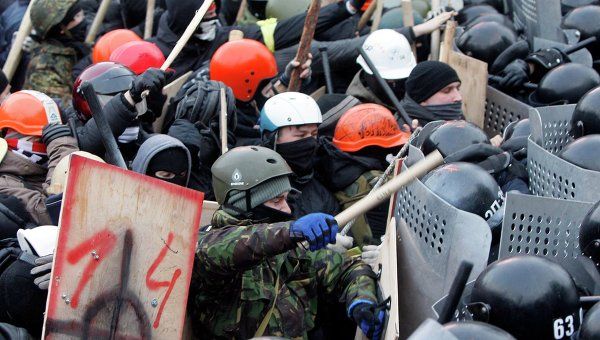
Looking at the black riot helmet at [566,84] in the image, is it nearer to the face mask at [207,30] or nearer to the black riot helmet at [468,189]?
the black riot helmet at [468,189]

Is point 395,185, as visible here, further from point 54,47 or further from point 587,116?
point 54,47

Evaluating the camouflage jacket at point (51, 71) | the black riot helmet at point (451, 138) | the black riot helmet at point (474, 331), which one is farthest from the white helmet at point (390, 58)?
the black riot helmet at point (474, 331)

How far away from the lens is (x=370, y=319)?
5.56 m

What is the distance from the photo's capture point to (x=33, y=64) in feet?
32.9

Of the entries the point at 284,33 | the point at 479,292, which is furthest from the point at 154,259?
the point at 284,33

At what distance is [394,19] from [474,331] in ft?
21.4

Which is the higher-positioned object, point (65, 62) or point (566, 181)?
point (566, 181)

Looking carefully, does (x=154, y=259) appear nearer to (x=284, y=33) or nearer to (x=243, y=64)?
(x=243, y=64)

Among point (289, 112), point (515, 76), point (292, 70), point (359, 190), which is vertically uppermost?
point (289, 112)

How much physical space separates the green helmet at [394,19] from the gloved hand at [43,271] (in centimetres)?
546

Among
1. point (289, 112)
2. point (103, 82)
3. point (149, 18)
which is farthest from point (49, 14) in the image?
point (289, 112)

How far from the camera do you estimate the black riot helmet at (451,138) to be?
6.75 metres

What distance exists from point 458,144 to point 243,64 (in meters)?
2.33

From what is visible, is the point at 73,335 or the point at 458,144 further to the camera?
the point at 458,144
